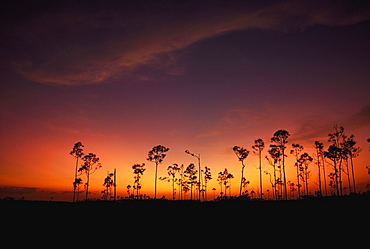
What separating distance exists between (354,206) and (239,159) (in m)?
39.5

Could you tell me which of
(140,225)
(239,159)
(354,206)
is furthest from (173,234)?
(239,159)

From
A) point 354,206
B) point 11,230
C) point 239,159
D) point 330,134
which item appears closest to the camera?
point 11,230

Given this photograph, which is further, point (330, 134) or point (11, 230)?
point (330, 134)

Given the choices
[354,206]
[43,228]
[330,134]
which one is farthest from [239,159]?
[43,228]

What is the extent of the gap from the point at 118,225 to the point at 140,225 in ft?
5.98

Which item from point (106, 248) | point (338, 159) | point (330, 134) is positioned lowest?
point (106, 248)

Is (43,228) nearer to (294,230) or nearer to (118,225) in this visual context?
(118,225)

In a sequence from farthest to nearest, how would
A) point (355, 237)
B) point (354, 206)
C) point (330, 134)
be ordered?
point (330, 134)
point (354, 206)
point (355, 237)

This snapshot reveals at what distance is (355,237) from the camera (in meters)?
15.6

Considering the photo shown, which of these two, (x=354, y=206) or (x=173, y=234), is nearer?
(x=173, y=234)

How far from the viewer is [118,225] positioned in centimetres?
2012

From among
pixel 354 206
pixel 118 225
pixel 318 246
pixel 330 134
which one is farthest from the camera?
pixel 330 134

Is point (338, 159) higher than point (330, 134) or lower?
lower

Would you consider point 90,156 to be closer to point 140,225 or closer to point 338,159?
point 140,225
